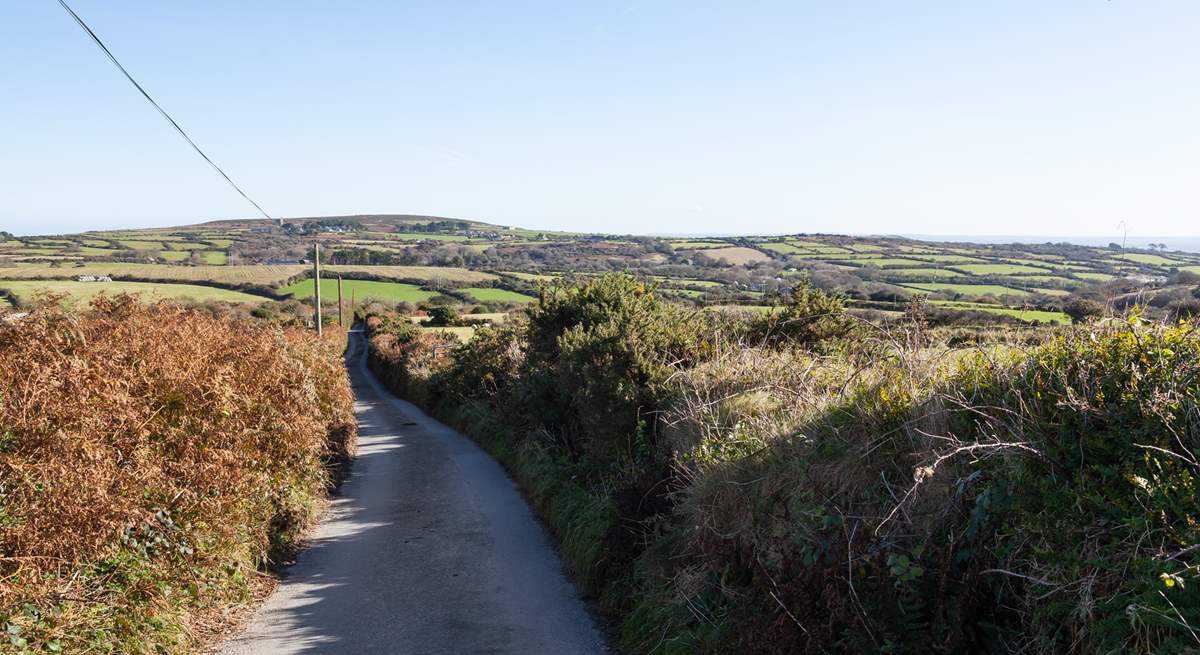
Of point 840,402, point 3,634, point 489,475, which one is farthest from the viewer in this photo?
point 489,475

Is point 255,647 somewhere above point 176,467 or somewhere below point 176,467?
below

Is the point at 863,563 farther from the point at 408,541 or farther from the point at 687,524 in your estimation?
the point at 408,541

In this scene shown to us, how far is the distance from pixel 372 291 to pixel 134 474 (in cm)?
7388

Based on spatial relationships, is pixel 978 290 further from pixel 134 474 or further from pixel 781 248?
pixel 781 248

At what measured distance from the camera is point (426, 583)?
9.29m

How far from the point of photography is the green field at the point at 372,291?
73.2 metres

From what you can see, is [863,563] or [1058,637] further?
[863,563]

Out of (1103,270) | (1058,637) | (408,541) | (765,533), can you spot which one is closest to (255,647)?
(408,541)

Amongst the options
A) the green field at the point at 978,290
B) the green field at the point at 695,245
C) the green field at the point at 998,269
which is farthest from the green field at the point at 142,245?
the green field at the point at 978,290

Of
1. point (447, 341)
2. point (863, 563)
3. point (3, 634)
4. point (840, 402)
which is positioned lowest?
point (447, 341)

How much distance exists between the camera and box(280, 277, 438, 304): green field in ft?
240

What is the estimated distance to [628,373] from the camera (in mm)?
11227

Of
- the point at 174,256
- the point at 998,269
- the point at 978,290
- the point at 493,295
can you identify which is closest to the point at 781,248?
the point at 493,295

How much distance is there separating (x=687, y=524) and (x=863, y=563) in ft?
9.54
